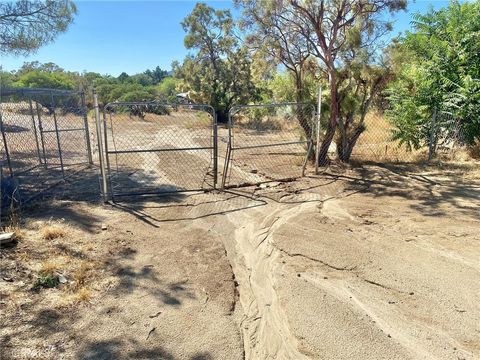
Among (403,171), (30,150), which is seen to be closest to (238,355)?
(403,171)

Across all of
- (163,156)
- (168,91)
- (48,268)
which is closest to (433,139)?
(163,156)

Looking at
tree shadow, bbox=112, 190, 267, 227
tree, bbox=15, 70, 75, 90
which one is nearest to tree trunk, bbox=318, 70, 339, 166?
tree shadow, bbox=112, 190, 267, 227

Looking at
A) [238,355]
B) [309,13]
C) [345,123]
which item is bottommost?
[238,355]

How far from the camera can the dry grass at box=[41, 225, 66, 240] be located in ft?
15.3

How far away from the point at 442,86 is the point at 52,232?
10591mm

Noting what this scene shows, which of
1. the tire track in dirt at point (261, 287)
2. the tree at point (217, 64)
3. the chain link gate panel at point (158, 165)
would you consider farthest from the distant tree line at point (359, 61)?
the tree at point (217, 64)

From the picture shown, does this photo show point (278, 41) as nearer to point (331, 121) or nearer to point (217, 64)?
point (331, 121)

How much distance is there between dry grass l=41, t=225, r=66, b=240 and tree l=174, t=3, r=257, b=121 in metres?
20.0

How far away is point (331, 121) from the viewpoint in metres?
9.16

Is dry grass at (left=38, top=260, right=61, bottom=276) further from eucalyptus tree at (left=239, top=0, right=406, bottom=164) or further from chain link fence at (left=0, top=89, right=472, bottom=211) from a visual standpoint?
eucalyptus tree at (left=239, top=0, right=406, bottom=164)

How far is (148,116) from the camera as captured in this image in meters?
27.9

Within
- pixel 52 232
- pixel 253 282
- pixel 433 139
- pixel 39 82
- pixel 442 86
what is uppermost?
pixel 39 82

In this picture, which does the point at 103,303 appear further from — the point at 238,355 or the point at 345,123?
the point at 345,123

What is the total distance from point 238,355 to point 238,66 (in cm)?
2257
